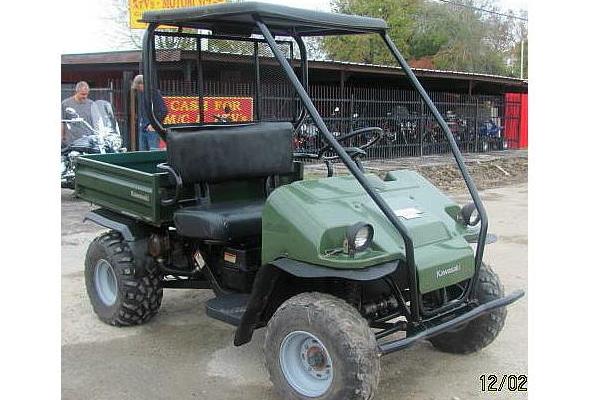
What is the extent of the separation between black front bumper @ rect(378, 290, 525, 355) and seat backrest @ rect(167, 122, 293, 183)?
152 centimetres

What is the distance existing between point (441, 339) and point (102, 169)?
8.23ft

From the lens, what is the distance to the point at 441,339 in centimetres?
424

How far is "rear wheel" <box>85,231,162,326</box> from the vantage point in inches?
180

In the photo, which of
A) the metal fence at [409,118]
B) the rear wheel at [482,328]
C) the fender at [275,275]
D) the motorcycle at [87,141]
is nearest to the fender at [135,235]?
the fender at [275,275]

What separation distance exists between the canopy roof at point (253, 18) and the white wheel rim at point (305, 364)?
1.63m

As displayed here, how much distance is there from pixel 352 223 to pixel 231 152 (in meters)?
1.23

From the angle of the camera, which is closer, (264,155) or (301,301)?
(301,301)

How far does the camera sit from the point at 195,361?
163 inches

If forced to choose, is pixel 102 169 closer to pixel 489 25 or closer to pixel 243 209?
pixel 243 209

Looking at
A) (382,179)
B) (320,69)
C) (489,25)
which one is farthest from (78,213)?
(489,25)

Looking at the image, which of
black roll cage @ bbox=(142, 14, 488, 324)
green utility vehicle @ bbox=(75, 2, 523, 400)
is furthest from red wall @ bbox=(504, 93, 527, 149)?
black roll cage @ bbox=(142, 14, 488, 324)

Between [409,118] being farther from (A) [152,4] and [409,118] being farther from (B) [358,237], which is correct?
(B) [358,237]
